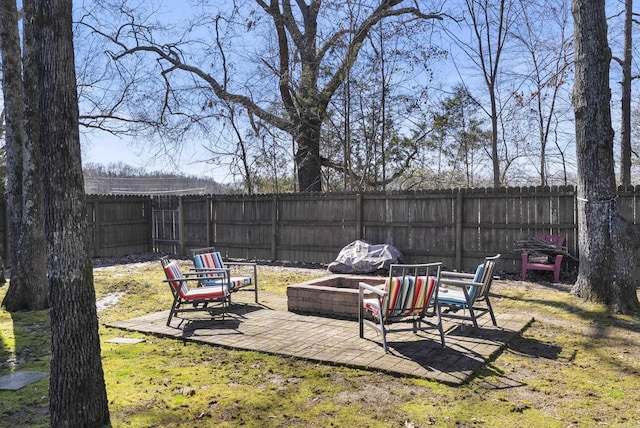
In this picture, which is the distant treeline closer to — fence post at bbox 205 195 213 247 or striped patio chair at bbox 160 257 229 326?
fence post at bbox 205 195 213 247

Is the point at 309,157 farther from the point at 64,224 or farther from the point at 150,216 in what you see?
the point at 64,224

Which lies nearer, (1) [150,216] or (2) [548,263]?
(2) [548,263]

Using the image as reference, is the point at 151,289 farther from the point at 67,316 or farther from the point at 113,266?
the point at 67,316

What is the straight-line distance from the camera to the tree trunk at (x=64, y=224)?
296 cm

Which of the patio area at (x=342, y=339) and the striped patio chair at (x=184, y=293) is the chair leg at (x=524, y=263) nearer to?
the patio area at (x=342, y=339)

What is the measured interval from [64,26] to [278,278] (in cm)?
799

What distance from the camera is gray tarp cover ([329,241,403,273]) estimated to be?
35.5 ft

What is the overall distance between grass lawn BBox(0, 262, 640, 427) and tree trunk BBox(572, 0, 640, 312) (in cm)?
116

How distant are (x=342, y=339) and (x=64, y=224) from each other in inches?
126

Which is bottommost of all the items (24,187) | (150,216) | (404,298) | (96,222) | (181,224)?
(404,298)

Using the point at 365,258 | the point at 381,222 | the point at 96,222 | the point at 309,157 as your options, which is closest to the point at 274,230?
the point at 381,222

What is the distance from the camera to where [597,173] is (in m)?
7.18

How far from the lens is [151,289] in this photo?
9273 millimetres

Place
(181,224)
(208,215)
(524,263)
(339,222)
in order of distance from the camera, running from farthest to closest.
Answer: (181,224)
(208,215)
(339,222)
(524,263)
